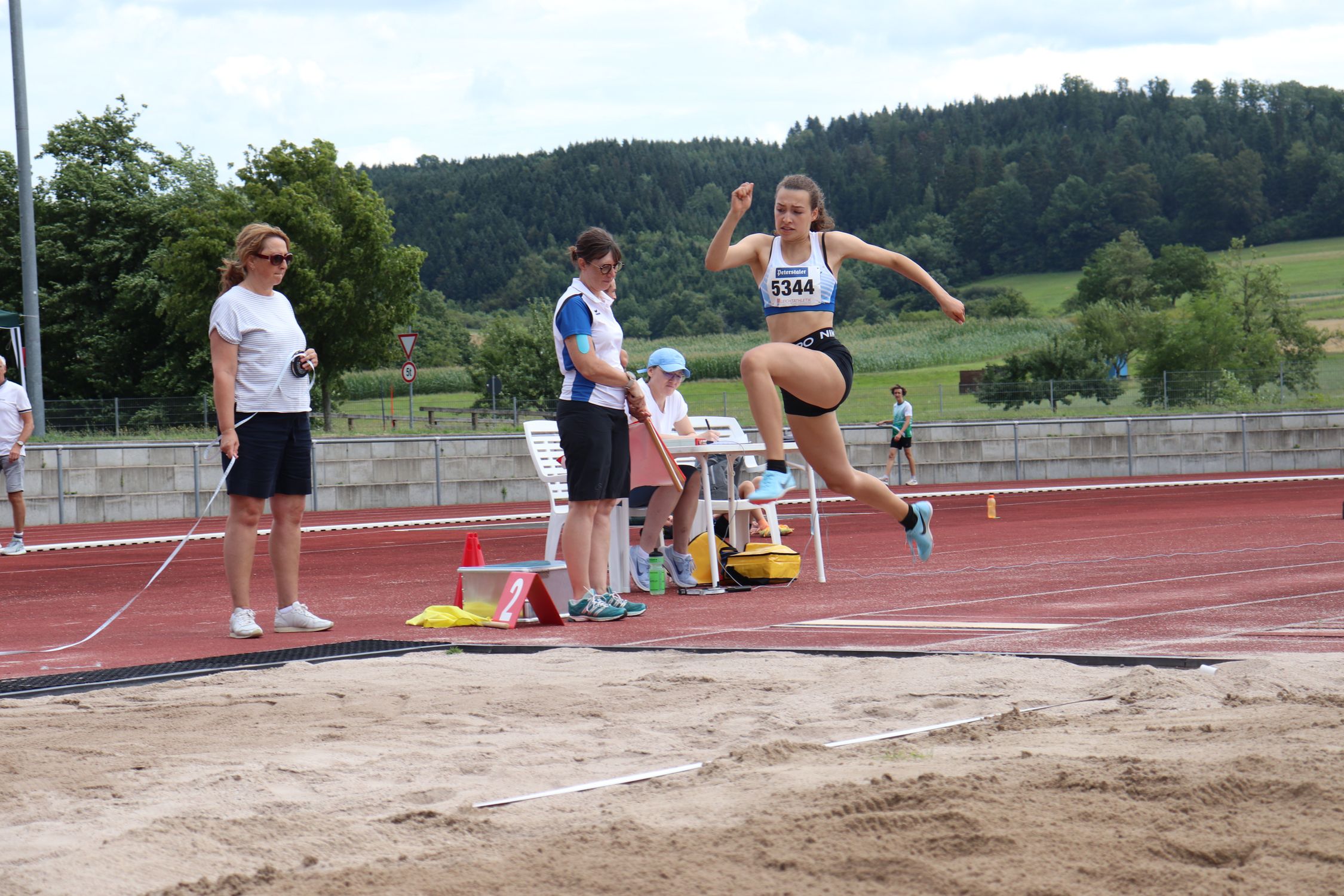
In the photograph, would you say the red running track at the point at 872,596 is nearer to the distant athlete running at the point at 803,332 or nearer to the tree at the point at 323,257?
the distant athlete running at the point at 803,332

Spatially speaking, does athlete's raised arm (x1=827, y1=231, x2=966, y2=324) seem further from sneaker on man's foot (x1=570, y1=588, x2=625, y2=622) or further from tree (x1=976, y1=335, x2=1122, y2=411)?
tree (x1=976, y1=335, x2=1122, y2=411)

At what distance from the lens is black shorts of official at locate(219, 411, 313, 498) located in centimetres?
675

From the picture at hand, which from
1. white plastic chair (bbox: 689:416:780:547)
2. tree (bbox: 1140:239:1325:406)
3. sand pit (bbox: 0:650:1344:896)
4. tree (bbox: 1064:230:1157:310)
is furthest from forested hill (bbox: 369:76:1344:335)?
sand pit (bbox: 0:650:1344:896)

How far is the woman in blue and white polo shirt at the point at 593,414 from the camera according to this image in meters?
7.06

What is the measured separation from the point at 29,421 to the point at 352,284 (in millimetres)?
25049

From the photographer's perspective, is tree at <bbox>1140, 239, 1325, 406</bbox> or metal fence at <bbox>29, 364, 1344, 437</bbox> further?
tree at <bbox>1140, 239, 1325, 406</bbox>

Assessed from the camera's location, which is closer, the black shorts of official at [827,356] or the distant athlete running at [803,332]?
the distant athlete running at [803,332]

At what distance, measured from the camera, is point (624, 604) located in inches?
289

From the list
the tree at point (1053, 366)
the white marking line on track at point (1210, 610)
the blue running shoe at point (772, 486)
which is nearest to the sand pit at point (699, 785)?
the white marking line on track at point (1210, 610)

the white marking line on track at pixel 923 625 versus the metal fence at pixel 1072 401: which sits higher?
the metal fence at pixel 1072 401

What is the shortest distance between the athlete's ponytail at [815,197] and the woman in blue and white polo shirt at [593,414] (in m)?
0.94

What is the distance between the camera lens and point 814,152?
155 metres

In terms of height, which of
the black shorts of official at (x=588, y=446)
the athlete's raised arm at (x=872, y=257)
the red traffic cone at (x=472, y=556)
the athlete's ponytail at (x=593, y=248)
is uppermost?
the athlete's ponytail at (x=593, y=248)

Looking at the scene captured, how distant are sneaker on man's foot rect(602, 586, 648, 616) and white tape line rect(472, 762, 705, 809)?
377 centimetres
